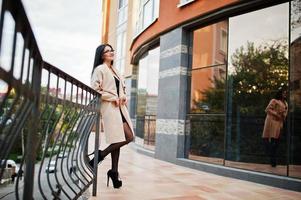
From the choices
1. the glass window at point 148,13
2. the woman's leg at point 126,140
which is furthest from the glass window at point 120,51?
the woman's leg at point 126,140

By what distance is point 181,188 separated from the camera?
466 centimetres

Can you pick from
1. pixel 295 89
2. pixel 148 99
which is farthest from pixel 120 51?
pixel 295 89

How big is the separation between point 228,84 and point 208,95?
602mm

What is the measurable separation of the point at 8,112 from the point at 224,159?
5.55 meters

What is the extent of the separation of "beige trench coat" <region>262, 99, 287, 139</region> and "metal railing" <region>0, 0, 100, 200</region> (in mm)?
3835

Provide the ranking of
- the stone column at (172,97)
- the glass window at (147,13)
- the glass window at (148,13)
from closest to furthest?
the stone column at (172,97) → the glass window at (148,13) → the glass window at (147,13)

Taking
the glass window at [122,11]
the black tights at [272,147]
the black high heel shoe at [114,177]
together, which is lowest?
the black high heel shoe at [114,177]

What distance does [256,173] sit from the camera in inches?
217

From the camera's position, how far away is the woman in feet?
12.9

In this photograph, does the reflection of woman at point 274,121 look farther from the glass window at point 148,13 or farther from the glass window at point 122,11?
the glass window at point 122,11

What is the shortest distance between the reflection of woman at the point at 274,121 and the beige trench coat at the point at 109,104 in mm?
2768

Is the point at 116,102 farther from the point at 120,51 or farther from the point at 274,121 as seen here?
the point at 120,51

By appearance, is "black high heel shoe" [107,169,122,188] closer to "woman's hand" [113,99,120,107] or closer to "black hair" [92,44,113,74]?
"woman's hand" [113,99,120,107]

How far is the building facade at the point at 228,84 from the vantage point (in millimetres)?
5480
